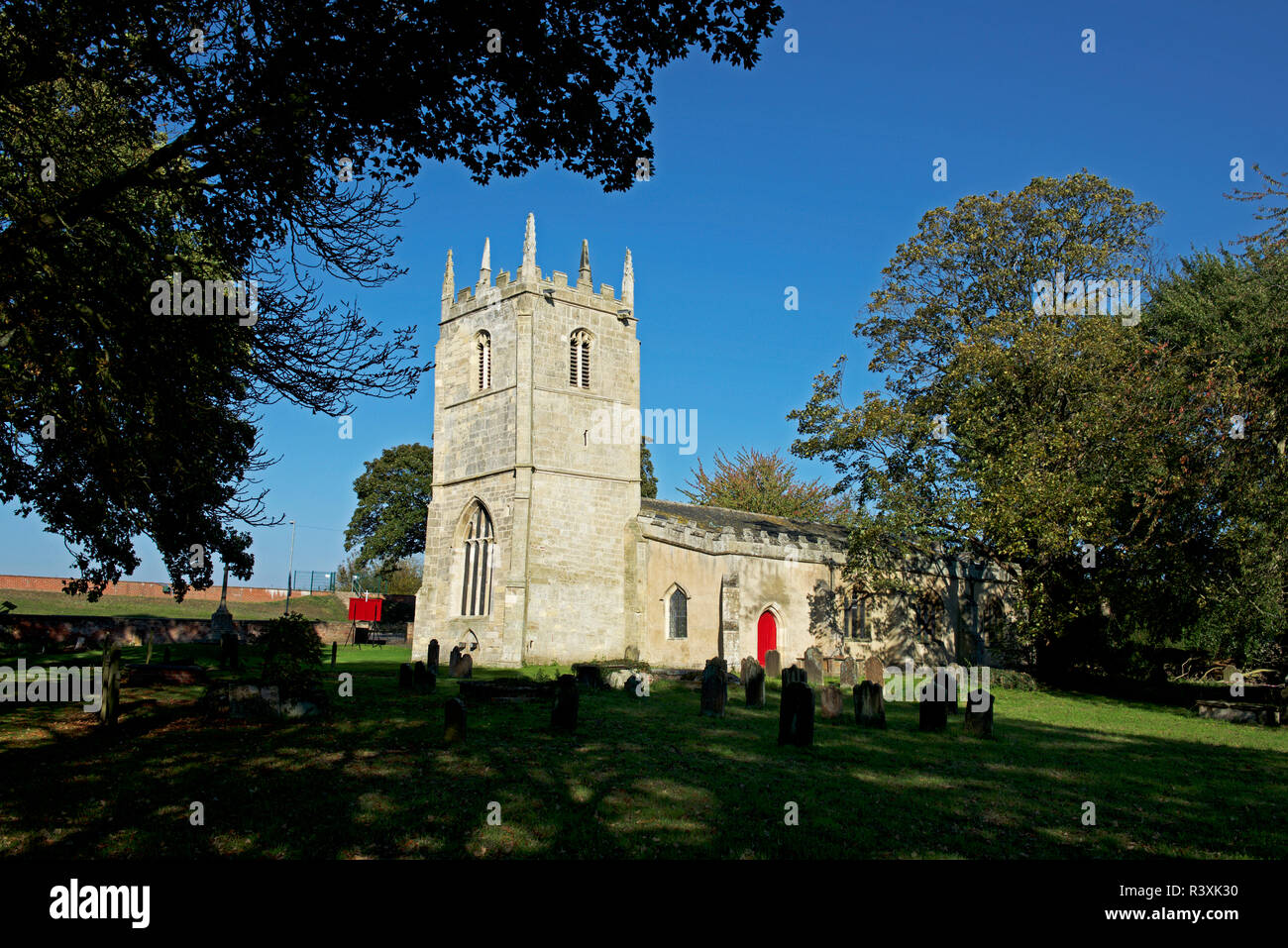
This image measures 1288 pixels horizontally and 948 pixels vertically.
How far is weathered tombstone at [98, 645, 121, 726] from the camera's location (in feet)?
35.8

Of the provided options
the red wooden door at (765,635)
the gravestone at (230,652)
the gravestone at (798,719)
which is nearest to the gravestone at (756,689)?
the gravestone at (798,719)

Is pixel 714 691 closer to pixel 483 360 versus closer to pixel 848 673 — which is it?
pixel 848 673

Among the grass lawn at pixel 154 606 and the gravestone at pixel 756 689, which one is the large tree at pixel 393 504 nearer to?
the grass lawn at pixel 154 606

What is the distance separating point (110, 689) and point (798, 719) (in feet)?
30.3

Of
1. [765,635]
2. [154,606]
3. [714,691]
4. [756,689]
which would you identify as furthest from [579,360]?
[154,606]

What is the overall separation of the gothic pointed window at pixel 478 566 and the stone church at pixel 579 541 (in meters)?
0.07

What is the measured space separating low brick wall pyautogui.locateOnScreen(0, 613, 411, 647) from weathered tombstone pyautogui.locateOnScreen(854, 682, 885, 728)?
20.9m

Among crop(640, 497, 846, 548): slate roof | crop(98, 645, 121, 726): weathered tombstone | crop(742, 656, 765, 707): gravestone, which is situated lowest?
crop(742, 656, 765, 707): gravestone

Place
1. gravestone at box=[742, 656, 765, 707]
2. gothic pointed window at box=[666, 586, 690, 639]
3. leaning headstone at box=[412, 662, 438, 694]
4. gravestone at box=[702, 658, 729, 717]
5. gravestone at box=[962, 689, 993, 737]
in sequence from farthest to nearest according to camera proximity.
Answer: gothic pointed window at box=[666, 586, 690, 639], gravestone at box=[742, 656, 765, 707], leaning headstone at box=[412, 662, 438, 694], gravestone at box=[702, 658, 729, 717], gravestone at box=[962, 689, 993, 737]

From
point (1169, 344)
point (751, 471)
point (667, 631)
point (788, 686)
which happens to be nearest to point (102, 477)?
point (788, 686)

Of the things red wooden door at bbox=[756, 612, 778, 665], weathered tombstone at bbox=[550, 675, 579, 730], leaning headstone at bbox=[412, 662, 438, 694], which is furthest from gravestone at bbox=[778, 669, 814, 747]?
red wooden door at bbox=[756, 612, 778, 665]

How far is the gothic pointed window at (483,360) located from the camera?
3038 centimetres

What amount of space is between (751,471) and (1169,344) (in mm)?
29793

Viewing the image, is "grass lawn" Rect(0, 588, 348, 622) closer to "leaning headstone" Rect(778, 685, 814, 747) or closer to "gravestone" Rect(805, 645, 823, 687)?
→ "gravestone" Rect(805, 645, 823, 687)
